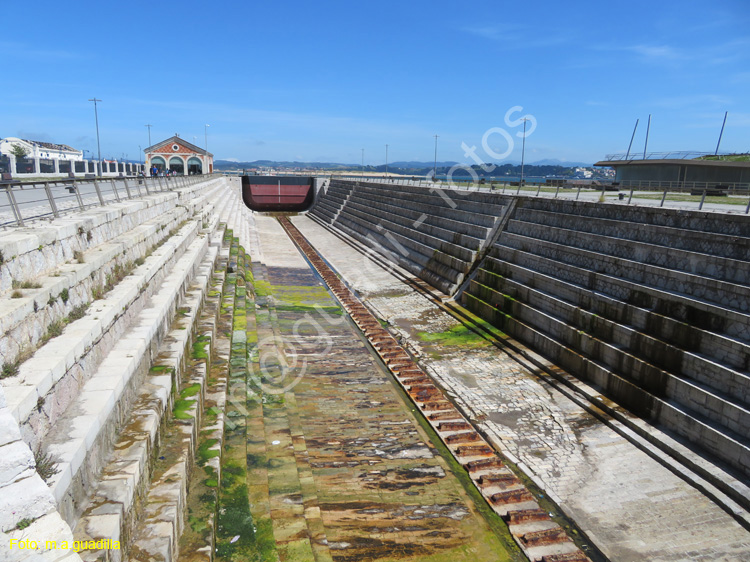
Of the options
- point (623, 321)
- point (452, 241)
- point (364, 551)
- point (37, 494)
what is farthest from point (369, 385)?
point (452, 241)

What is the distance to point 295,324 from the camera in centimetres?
1711

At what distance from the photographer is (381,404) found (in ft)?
37.7

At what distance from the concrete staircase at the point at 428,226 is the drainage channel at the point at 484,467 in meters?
6.76

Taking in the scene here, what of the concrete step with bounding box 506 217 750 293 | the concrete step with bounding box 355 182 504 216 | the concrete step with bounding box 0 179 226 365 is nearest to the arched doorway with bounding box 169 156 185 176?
the concrete step with bounding box 355 182 504 216

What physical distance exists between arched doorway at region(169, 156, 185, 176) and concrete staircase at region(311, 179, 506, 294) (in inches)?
1063

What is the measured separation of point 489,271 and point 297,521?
1375 centimetres

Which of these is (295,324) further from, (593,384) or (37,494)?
(37,494)

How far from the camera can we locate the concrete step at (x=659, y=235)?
1102cm

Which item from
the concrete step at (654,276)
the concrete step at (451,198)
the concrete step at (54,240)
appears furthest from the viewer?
the concrete step at (451,198)

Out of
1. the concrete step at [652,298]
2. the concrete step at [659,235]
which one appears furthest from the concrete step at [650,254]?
the concrete step at [652,298]

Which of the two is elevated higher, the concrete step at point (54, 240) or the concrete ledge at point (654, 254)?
the concrete step at point (54, 240)

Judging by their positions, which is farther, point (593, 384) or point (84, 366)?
point (593, 384)

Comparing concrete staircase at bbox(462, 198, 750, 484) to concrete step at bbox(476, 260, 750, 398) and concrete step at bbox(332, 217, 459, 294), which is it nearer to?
concrete step at bbox(476, 260, 750, 398)

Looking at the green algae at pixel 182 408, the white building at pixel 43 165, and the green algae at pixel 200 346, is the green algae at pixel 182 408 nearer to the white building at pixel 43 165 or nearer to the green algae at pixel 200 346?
the green algae at pixel 200 346
